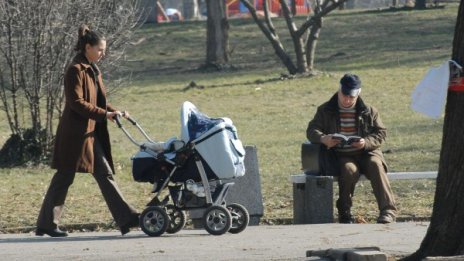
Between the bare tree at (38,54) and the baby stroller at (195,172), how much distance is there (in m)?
5.37

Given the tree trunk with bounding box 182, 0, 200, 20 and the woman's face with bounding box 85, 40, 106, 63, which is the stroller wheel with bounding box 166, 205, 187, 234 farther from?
the tree trunk with bounding box 182, 0, 200, 20

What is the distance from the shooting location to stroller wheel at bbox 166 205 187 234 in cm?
1038

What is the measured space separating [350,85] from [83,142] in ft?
8.38

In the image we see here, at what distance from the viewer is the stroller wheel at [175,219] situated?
34.0 ft

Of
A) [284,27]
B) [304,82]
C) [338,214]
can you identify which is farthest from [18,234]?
[284,27]

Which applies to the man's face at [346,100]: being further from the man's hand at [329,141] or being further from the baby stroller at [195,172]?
the baby stroller at [195,172]

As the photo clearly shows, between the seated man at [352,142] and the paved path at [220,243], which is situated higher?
the seated man at [352,142]

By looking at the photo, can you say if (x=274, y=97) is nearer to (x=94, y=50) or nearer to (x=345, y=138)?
(x=345, y=138)

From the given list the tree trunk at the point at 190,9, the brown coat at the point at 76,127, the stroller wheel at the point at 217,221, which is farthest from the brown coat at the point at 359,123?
the tree trunk at the point at 190,9

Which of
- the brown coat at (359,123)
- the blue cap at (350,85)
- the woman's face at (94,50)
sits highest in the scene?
the woman's face at (94,50)

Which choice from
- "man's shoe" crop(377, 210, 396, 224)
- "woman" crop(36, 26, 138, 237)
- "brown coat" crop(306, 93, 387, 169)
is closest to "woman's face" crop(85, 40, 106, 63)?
"woman" crop(36, 26, 138, 237)

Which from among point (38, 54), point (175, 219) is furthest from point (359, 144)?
point (38, 54)

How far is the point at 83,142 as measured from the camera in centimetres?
1025

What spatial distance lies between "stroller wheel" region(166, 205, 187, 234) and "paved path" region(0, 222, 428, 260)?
8 cm
